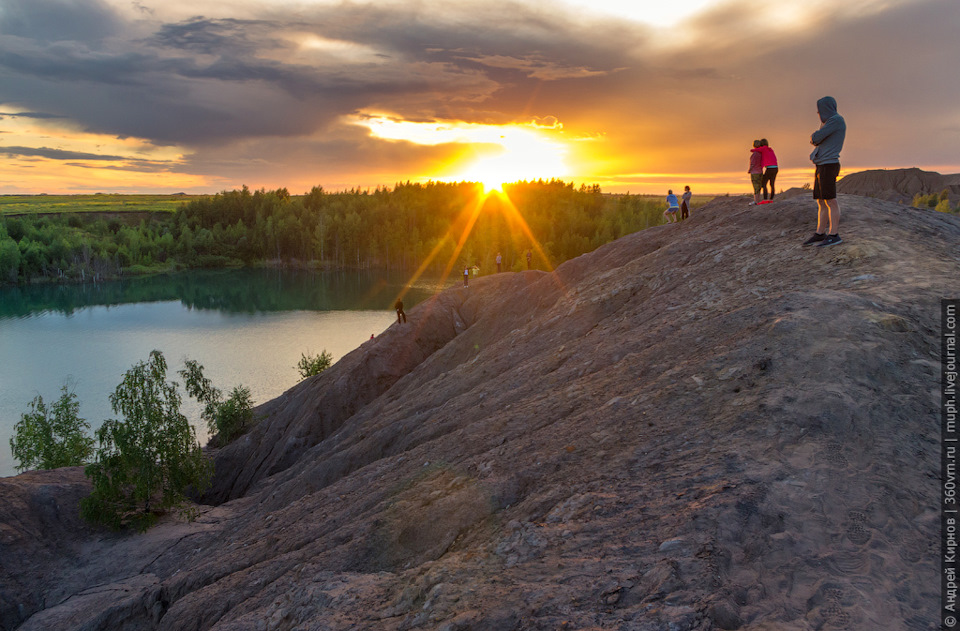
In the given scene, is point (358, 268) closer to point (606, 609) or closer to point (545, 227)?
point (545, 227)

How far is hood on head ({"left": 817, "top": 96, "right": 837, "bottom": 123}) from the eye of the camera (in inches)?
461

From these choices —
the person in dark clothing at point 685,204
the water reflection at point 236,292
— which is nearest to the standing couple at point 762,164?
the person in dark clothing at point 685,204

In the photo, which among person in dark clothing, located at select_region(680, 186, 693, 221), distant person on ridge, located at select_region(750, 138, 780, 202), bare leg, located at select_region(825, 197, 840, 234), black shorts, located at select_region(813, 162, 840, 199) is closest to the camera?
black shorts, located at select_region(813, 162, 840, 199)

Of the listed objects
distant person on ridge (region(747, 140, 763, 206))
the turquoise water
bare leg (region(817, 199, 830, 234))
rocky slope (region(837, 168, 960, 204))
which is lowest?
the turquoise water

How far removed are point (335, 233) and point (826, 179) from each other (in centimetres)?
13758

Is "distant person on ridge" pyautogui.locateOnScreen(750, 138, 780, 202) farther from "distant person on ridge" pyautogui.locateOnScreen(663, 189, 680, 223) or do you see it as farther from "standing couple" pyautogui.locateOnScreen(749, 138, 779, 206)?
"distant person on ridge" pyautogui.locateOnScreen(663, 189, 680, 223)

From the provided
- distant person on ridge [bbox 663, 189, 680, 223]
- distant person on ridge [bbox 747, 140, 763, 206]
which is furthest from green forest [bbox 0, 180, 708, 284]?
distant person on ridge [bbox 747, 140, 763, 206]

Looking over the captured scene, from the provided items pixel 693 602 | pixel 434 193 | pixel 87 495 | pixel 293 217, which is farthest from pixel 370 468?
pixel 434 193

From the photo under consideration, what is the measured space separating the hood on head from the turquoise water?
42.0m

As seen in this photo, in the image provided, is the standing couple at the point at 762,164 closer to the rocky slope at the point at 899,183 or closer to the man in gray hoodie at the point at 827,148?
the man in gray hoodie at the point at 827,148

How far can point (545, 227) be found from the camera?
13912cm

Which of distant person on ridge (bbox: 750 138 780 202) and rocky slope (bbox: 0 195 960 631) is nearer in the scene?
rocky slope (bbox: 0 195 960 631)

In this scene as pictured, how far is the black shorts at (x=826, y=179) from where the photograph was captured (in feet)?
39.5

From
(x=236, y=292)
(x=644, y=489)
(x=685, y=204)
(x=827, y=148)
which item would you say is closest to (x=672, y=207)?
(x=685, y=204)
